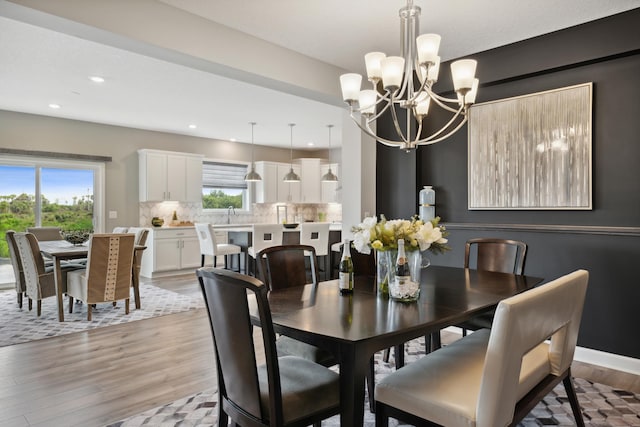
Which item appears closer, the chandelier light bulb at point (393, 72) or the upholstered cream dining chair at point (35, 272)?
the chandelier light bulb at point (393, 72)


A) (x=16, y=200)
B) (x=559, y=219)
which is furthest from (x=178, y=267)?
(x=559, y=219)

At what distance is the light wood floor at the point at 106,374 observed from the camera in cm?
236

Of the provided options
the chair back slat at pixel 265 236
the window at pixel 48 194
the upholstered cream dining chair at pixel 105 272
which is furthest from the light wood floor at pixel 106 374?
the window at pixel 48 194

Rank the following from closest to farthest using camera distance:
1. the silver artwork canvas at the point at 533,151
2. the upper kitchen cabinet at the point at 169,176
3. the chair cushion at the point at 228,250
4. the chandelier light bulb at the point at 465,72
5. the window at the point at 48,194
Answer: the chandelier light bulb at the point at 465,72 → the silver artwork canvas at the point at 533,151 → the window at the point at 48,194 → the chair cushion at the point at 228,250 → the upper kitchen cabinet at the point at 169,176

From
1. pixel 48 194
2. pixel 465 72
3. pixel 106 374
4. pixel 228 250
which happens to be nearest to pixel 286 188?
pixel 228 250

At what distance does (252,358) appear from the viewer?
4.60 ft

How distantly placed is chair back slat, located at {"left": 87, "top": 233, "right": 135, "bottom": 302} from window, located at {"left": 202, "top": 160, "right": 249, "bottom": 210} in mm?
3947

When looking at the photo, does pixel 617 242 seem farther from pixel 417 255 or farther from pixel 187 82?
pixel 187 82

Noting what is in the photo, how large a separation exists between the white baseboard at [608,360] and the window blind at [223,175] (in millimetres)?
6922

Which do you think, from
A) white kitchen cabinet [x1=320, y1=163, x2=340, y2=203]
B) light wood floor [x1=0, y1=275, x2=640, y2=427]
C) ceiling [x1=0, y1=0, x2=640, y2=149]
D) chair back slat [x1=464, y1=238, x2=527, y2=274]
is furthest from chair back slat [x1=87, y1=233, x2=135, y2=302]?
white kitchen cabinet [x1=320, y1=163, x2=340, y2=203]

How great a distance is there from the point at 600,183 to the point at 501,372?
2.60 meters

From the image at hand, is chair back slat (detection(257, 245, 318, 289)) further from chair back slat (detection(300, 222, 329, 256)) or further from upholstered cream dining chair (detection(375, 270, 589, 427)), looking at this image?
chair back slat (detection(300, 222, 329, 256))

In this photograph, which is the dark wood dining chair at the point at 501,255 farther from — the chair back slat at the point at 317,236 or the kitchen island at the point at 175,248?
the kitchen island at the point at 175,248

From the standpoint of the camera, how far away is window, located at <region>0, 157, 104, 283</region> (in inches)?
239
